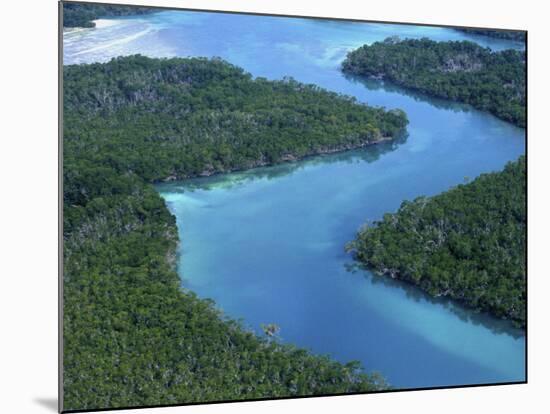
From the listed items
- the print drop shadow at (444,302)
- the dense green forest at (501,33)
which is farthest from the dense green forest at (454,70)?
the print drop shadow at (444,302)

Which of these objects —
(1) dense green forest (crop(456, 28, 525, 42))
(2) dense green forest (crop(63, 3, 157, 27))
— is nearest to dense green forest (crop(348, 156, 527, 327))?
(1) dense green forest (crop(456, 28, 525, 42))

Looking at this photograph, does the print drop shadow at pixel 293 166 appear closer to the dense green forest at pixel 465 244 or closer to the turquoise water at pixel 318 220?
the turquoise water at pixel 318 220

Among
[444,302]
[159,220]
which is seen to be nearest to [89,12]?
[159,220]

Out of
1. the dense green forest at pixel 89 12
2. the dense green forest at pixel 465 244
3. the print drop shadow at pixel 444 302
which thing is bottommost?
the print drop shadow at pixel 444 302

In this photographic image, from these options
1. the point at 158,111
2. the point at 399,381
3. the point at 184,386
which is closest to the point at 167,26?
the point at 158,111

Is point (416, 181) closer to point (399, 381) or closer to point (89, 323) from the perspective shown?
point (399, 381)
